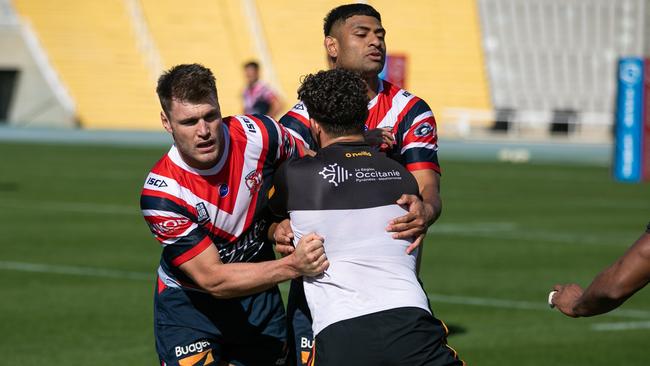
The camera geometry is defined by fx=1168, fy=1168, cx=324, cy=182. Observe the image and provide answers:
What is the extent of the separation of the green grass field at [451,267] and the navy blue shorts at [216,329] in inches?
98.2

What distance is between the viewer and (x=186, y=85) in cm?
565

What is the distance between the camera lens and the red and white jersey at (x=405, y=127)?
636 cm

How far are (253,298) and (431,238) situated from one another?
9.53 meters

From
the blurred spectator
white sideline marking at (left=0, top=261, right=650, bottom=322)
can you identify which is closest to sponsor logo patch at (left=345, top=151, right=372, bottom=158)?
white sideline marking at (left=0, top=261, right=650, bottom=322)

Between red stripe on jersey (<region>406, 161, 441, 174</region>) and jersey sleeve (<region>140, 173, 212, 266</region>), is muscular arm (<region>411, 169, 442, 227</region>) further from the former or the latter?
jersey sleeve (<region>140, 173, 212, 266</region>)

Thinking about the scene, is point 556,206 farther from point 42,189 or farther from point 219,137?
point 219,137

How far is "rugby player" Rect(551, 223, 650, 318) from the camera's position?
440 cm

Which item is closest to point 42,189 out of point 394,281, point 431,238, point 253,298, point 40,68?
point 431,238

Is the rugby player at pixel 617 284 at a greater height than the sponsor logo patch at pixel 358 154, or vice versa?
the sponsor logo patch at pixel 358 154

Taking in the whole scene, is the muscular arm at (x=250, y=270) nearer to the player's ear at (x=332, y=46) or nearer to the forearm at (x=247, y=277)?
the forearm at (x=247, y=277)

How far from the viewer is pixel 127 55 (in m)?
48.6

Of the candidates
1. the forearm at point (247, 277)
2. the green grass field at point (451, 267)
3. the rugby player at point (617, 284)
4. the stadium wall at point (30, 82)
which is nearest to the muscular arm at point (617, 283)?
the rugby player at point (617, 284)

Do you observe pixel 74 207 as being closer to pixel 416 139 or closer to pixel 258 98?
pixel 258 98

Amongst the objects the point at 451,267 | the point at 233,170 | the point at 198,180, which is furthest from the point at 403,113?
the point at 451,267
